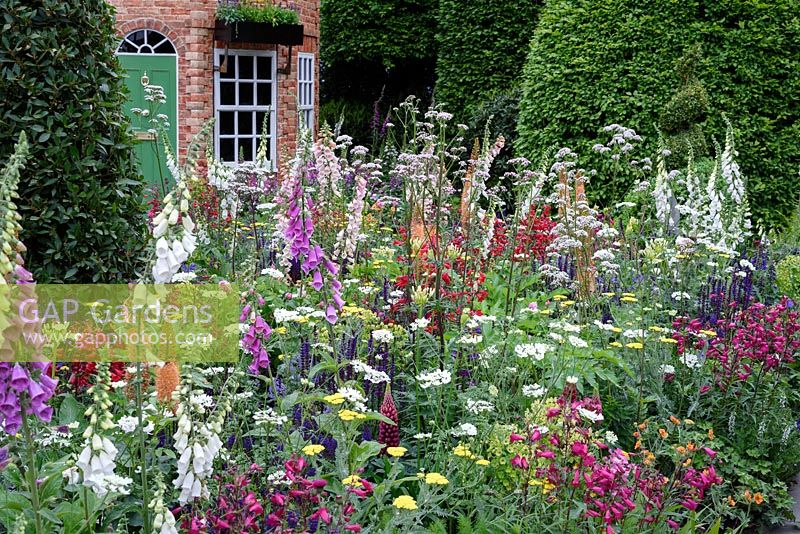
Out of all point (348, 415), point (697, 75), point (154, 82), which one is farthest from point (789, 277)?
point (154, 82)

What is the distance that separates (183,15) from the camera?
13.3 m

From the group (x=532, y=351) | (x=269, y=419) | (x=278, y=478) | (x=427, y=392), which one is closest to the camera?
(x=278, y=478)

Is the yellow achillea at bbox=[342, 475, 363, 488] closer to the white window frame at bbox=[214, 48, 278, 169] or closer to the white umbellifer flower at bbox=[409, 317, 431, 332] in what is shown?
the white umbellifer flower at bbox=[409, 317, 431, 332]

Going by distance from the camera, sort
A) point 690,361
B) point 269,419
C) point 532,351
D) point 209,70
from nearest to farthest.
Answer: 1. point 269,419
2. point 532,351
3. point 690,361
4. point 209,70

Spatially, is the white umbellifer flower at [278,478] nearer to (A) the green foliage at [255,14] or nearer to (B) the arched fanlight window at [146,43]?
(A) the green foliage at [255,14]

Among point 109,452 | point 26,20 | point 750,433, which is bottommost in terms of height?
point 750,433

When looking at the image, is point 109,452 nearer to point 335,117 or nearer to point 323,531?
point 323,531

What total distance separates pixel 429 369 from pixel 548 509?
102cm

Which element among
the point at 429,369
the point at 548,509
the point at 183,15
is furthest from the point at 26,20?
the point at 183,15

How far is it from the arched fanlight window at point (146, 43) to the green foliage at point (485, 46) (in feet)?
16.6

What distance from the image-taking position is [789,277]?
6.50 m

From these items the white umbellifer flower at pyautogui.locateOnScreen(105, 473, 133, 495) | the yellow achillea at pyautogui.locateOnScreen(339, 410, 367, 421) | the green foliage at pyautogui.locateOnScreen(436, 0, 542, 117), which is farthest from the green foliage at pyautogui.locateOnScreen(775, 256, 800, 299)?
the green foliage at pyautogui.locateOnScreen(436, 0, 542, 117)

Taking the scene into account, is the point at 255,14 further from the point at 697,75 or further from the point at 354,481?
the point at 354,481

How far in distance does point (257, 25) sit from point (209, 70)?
1033mm
